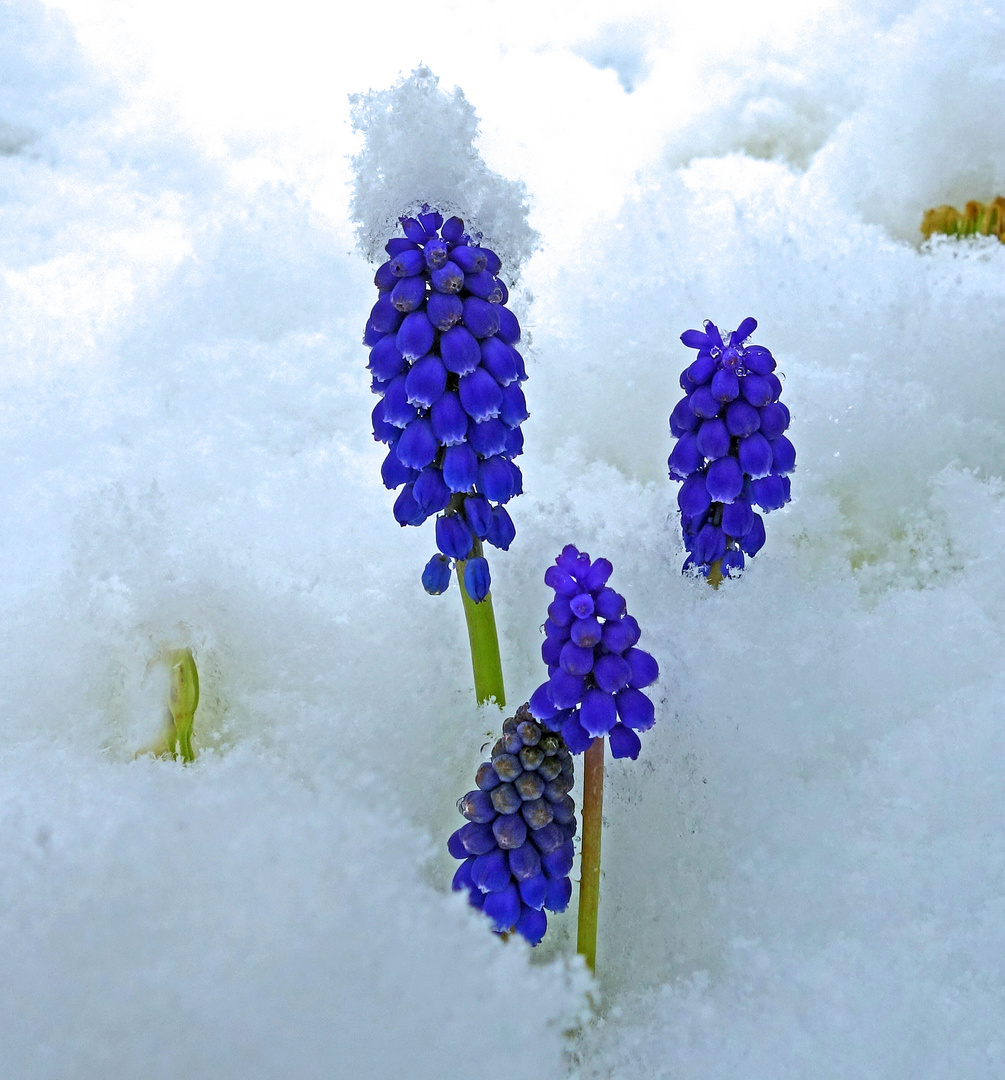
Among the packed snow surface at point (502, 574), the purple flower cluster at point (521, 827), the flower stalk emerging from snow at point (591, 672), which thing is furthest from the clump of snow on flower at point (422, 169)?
the purple flower cluster at point (521, 827)

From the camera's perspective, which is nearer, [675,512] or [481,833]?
[481,833]

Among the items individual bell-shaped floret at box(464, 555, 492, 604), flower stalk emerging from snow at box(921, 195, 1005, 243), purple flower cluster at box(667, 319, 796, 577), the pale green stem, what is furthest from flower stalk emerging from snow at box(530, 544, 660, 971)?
flower stalk emerging from snow at box(921, 195, 1005, 243)

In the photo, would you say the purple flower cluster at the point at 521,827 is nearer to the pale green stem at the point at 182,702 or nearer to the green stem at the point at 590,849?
the green stem at the point at 590,849

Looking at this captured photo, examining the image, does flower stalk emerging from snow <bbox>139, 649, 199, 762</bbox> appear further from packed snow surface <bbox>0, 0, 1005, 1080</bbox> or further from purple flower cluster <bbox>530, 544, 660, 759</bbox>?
purple flower cluster <bbox>530, 544, 660, 759</bbox>

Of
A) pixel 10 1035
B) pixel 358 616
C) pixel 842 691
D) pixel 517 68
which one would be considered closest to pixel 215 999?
pixel 10 1035

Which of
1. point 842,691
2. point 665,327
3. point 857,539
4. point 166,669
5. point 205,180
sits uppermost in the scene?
point 205,180

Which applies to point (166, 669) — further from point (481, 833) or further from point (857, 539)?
point (857, 539)

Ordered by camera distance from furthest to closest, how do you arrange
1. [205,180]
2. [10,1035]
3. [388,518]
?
[205,180]
[388,518]
[10,1035]
